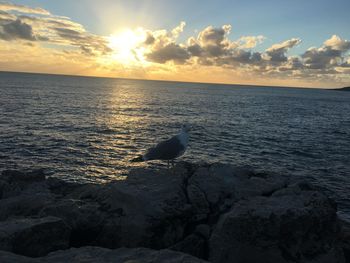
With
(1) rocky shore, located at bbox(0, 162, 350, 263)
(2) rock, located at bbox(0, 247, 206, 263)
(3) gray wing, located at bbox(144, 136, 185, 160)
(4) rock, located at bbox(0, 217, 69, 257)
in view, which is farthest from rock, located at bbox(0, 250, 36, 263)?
(3) gray wing, located at bbox(144, 136, 185, 160)

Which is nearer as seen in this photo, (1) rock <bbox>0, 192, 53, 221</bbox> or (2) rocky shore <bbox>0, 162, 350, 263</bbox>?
(2) rocky shore <bbox>0, 162, 350, 263</bbox>

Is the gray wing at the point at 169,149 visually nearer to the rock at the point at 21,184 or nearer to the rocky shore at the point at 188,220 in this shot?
the rocky shore at the point at 188,220

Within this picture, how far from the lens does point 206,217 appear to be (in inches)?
447

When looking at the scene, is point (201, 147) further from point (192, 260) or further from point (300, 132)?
point (192, 260)

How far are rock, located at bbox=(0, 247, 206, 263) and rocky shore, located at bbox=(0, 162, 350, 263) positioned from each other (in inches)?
6.3

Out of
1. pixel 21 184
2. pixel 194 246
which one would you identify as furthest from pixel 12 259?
pixel 21 184

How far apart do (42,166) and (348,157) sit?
28.7m

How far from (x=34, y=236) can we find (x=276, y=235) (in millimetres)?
6176

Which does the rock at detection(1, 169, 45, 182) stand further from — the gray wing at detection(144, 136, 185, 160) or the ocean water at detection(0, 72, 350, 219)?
the ocean water at detection(0, 72, 350, 219)

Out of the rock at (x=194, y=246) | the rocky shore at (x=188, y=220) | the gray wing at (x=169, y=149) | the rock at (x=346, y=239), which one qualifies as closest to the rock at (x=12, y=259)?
the rocky shore at (x=188, y=220)

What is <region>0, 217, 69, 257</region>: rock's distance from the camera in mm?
8375

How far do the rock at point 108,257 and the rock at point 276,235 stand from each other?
2.99 metres

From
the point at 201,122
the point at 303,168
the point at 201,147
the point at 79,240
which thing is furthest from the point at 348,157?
the point at 79,240

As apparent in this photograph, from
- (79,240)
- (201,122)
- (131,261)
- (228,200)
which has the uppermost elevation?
(131,261)
